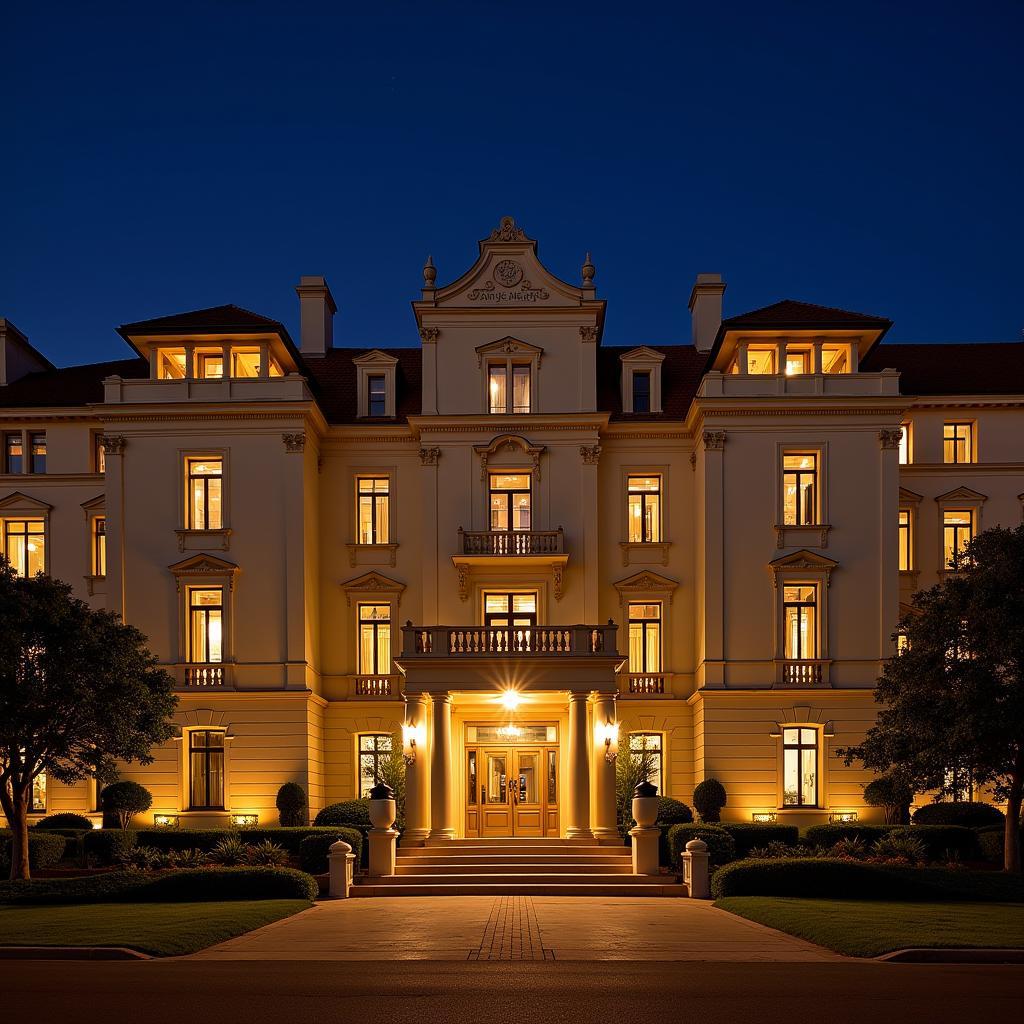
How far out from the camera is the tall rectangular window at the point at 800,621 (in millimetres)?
35781

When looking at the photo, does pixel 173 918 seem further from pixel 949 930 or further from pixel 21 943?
pixel 949 930

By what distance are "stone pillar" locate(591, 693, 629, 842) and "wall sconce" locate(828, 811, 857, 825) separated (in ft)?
22.4

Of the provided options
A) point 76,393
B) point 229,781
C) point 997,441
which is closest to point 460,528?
point 229,781

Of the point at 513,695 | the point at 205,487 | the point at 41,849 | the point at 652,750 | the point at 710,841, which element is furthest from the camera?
the point at 652,750

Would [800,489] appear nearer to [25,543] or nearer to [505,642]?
[505,642]

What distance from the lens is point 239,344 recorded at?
3669 cm

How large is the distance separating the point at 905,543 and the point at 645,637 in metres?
8.76

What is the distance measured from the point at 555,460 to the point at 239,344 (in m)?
10.2

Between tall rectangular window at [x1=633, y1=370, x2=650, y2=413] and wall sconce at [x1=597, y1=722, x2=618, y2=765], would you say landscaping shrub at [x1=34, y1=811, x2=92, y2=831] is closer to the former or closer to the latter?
wall sconce at [x1=597, y1=722, x2=618, y2=765]

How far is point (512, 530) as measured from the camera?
36.7m

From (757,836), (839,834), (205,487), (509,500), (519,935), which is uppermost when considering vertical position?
(205,487)

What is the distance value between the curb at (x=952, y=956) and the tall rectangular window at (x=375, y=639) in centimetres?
2351

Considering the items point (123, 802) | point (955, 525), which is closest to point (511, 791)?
point (123, 802)

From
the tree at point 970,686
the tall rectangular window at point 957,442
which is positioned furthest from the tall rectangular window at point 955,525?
the tree at point 970,686
